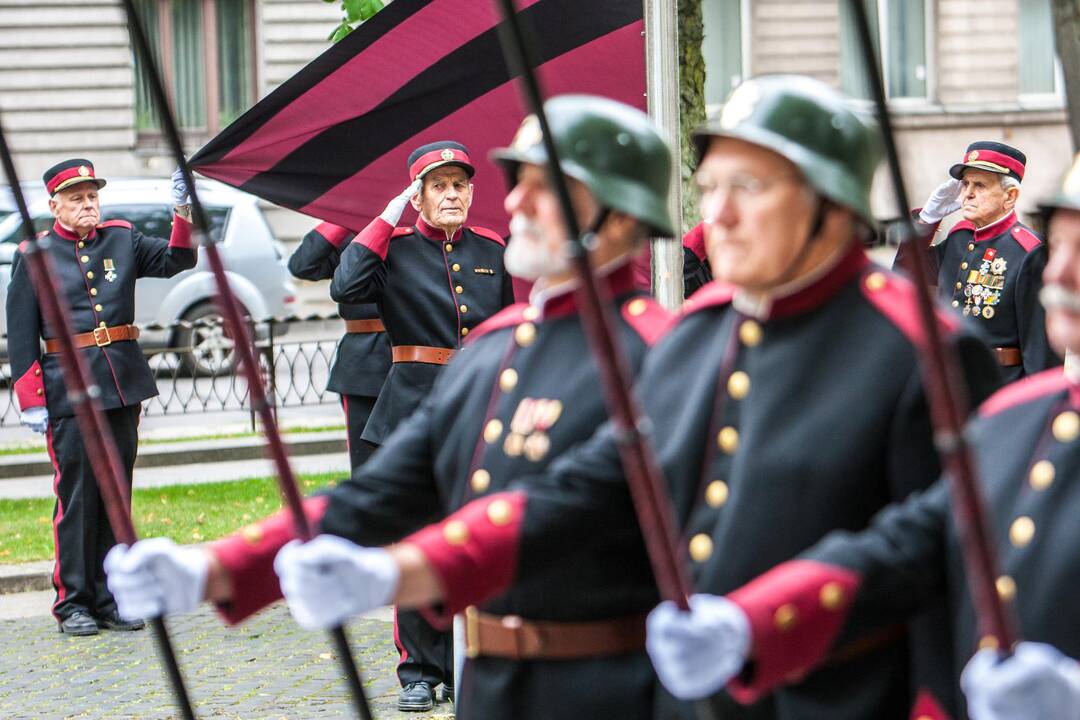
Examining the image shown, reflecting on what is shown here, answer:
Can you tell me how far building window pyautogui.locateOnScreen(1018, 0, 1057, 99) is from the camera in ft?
94.6

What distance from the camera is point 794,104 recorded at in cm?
288

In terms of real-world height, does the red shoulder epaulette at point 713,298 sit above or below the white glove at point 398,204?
above

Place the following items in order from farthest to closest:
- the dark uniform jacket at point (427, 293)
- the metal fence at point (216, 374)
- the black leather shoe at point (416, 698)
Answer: the metal fence at point (216, 374)
the dark uniform jacket at point (427, 293)
the black leather shoe at point (416, 698)

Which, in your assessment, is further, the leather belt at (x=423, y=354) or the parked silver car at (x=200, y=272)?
the parked silver car at (x=200, y=272)

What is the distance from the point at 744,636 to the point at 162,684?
495 centimetres

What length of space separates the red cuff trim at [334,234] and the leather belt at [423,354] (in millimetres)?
686

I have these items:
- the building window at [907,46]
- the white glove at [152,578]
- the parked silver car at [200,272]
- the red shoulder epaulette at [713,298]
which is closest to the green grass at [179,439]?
the parked silver car at [200,272]

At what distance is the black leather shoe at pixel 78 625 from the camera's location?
8172 mm

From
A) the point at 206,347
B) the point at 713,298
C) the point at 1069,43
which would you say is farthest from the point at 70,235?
the point at 206,347

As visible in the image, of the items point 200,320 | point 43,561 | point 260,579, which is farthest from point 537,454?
point 200,320

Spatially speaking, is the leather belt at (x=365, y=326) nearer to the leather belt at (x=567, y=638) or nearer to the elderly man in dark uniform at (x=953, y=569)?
the leather belt at (x=567, y=638)

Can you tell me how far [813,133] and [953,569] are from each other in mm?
655

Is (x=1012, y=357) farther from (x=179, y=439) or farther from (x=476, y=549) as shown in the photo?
(x=179, y=439)

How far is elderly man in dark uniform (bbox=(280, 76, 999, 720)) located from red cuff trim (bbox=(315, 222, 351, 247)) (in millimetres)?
4864
